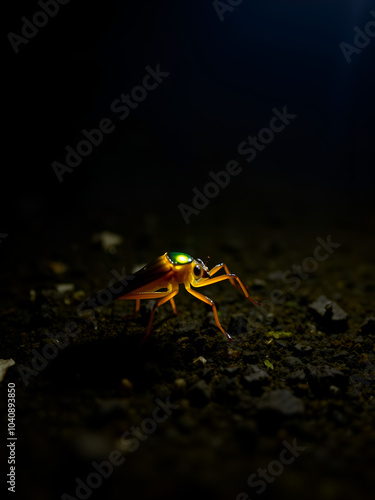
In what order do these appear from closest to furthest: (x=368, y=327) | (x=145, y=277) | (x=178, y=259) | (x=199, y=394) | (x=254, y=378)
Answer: (x=199, y=394)
(x=254, y=378)
(x=145, y=277)
(x=178, y=259)
(x=368, y=327)

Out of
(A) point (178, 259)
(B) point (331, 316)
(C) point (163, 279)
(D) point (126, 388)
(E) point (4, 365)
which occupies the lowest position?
(B) point (331, 316)

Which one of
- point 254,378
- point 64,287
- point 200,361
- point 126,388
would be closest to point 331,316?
point 254,378

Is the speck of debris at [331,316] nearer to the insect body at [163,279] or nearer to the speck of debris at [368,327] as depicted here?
the speck of debris at [368,327]

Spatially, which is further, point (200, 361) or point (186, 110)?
point (186, 110)

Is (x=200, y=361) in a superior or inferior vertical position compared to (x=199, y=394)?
superior

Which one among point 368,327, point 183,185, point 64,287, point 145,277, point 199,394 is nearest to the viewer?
point 199,394

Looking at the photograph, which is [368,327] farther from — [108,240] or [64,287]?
[108,240]
